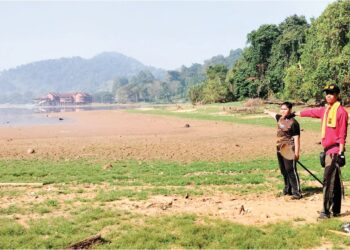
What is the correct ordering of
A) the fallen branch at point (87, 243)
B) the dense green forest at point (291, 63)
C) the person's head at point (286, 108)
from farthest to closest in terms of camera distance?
the dense green forest at point (291, 63) → the person's head at point (286, 108) → the fallen branch at point (87, 243)

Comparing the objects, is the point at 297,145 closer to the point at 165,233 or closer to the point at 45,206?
the point at 165,233

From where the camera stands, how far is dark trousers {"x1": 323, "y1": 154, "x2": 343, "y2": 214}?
827cm

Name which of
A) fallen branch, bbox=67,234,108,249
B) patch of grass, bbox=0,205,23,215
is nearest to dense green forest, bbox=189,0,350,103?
patch of grass, bbox=0,205,23,215

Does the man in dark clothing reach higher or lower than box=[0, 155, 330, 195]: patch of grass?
higher

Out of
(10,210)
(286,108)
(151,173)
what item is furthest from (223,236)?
(151,173)

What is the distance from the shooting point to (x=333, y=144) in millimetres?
8250

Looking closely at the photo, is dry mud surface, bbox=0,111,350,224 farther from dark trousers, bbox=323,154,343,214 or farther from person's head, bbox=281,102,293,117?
person's head, bbox=281,102,293,117

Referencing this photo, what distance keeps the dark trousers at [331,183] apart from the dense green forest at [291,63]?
4054cm

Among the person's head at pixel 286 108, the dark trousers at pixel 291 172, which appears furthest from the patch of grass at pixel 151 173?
the person's head at pixel 286 108

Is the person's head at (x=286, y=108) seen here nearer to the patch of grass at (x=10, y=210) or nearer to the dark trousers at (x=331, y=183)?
the dark trousers at (x=331, y=183)

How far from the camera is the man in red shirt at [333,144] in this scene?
8.13 metres

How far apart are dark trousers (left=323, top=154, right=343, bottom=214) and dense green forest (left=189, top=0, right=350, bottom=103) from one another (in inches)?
1596

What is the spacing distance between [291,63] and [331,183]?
2922 inches

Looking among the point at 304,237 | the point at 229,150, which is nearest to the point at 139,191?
the point at 304,237
